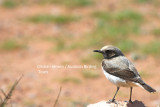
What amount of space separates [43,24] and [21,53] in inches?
105

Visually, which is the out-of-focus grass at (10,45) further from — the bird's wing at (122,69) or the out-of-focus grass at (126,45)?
the bird's wing at (122,69)

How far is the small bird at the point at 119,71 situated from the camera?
627 centimetres

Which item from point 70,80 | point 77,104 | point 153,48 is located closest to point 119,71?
point 77,104

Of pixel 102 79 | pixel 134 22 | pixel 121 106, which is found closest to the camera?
pixel 121 106

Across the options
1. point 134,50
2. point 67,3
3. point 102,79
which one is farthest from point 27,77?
point 67,3

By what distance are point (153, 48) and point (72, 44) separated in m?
2.87

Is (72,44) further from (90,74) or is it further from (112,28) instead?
(90,74)

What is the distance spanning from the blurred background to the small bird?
269cm

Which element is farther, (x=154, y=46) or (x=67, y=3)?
(x=67, y=3)

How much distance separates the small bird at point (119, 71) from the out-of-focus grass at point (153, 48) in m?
5.48

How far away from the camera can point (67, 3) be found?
17281 millimetres

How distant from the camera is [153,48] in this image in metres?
12.4

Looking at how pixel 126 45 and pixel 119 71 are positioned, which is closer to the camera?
pixel 119 71

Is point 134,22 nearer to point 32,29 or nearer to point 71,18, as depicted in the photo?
point 71,18
